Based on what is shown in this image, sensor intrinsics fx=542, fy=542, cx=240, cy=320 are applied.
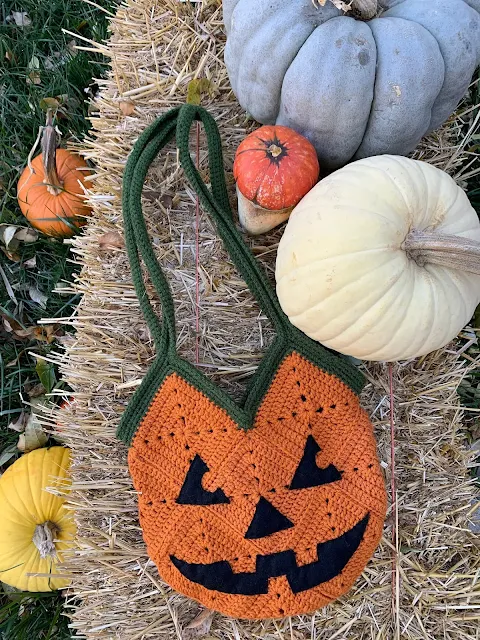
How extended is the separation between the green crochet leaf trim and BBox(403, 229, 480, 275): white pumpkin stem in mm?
436

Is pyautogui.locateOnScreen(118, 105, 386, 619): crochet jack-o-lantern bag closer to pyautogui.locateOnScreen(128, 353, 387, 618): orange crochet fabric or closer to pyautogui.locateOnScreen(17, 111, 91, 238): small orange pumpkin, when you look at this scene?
pyautogui.locateOnScreen(128, 353, 387, 618): orange crochet fabric

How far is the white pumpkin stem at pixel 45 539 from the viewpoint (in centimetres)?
195

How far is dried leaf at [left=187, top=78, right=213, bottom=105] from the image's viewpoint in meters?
1.82

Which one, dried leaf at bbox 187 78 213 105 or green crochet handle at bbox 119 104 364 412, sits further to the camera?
dried leaf at bbox 187 78 213 105

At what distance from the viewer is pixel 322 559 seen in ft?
5.31

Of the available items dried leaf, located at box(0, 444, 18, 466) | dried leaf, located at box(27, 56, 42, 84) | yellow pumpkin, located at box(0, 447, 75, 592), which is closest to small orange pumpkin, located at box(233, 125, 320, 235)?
yellow pumpkin, located at box(0, 447, 75, 592)

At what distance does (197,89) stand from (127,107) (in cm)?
25

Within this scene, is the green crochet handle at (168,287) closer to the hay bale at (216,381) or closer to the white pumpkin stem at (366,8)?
A: the hay bale at (216,381)

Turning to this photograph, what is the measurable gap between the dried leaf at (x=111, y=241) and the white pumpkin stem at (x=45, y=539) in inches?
41.3

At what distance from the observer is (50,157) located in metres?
2.09

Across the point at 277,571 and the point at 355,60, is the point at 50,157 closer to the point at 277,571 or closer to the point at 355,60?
the point at 355,60

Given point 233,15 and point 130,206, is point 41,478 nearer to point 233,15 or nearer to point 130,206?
point 130,206

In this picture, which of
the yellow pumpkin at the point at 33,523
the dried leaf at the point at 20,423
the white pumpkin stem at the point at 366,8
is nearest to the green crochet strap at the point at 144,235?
the white pumpkin stem at the point at 366,8

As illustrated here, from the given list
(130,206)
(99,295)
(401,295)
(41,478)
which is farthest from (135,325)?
(401,295)
